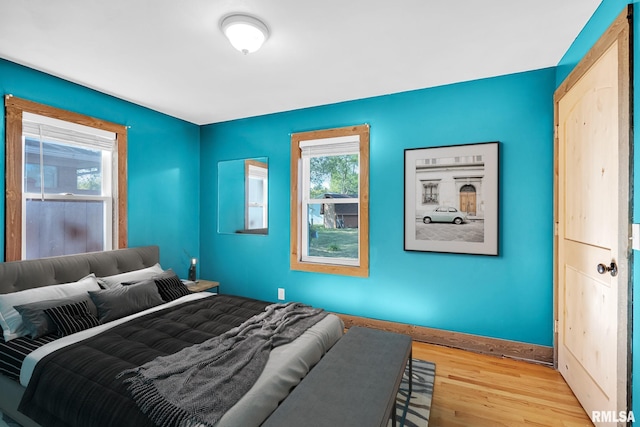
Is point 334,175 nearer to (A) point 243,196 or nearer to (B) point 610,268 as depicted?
(A) point 243,196

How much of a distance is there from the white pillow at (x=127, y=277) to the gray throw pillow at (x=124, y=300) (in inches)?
8.2

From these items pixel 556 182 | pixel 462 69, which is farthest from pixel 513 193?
pixel 462 69

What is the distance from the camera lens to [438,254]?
9.91ft

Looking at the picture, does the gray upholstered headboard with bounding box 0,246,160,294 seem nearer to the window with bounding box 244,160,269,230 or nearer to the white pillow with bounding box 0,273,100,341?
the white pillow with bounding box 0,273,100,341

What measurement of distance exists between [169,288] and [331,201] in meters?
1.97

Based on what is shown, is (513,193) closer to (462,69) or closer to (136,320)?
(462,69)

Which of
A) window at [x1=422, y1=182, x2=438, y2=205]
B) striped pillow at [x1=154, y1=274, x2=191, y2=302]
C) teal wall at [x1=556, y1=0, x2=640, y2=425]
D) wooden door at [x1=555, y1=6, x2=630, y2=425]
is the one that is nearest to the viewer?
teal wall at [x1=556, y1=0, x2=640, y2=425]

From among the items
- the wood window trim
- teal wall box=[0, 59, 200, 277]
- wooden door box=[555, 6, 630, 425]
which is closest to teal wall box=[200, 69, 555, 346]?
wooden door box=[555, 6, 630, 425]

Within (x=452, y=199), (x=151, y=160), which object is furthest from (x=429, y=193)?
(x=151, y=160)

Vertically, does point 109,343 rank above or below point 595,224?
below

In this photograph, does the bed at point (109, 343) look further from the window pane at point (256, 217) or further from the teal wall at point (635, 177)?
the teal wall at point (635, 177)

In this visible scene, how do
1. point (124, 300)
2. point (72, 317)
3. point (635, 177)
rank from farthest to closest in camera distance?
point (124, 300) → point (72, 317) → point (635, 177)

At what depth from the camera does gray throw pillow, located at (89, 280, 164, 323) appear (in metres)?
2.31

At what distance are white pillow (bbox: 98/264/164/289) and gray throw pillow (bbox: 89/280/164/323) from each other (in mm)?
208
